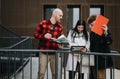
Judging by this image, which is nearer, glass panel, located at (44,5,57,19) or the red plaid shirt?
the red plaid shirt

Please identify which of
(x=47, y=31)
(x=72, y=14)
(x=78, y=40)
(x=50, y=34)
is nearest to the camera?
(x=50, y=34)

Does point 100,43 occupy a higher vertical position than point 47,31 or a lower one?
lower

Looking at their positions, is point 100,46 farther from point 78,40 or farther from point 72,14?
point 72,14

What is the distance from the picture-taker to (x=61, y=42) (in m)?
7.56

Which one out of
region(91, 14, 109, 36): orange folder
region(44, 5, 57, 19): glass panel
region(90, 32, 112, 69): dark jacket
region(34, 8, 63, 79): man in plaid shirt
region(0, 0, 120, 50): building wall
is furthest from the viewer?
region(44, 5, 57, 19): glass panel

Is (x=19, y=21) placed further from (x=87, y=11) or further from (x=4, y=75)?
(x=4, y=75)

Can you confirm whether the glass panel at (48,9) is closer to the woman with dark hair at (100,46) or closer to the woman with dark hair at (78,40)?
the woman with dark hair at (78,40)

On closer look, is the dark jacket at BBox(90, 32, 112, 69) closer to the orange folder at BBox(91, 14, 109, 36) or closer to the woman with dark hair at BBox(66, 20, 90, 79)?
the woman with dark hair at BBox(66, 20, 90, 79)

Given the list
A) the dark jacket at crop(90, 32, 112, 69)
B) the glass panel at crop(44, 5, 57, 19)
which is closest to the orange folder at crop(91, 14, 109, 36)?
the dark jacket at crop(90, 32, 112, 69)

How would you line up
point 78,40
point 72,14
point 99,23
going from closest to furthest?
1. point 99,23
2. point 78,40
3. point 72,14

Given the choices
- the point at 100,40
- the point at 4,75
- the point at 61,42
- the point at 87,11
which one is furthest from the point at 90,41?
the point at 87,11

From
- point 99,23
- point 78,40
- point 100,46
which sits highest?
point 99,23

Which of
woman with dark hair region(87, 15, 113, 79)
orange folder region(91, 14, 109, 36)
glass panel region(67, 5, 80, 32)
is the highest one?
glass panel region(67, 5, 80, 32)

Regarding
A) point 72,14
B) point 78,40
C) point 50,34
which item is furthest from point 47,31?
point 72,14
